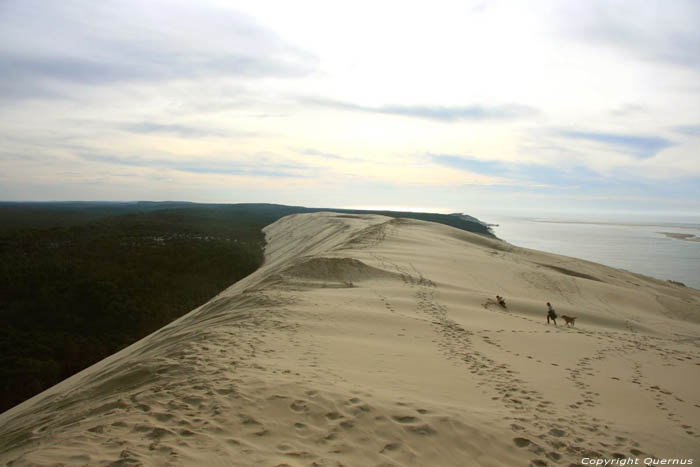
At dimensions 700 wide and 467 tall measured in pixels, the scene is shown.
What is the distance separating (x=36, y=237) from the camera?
3194 centimetres

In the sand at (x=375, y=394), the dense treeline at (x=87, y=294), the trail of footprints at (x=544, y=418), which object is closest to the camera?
the sand at (x=375, y=394)

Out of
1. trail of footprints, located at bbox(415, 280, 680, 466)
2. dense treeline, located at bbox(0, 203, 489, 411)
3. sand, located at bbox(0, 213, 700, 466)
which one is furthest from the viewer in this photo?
dense treeline, located at bbox(0, 203, 489, 411)

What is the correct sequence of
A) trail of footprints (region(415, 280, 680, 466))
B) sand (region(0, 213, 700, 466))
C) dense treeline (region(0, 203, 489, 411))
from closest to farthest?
sand (region(0, 213, 700, 466)), trail of footprints (region(415, 280, 680, 466)), dense treeline (region(0, 203, 489, 411))

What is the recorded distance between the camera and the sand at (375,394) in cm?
334

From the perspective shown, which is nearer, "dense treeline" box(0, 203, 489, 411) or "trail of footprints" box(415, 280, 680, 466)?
"trail of footprints" box(415, 280, 680, 466)

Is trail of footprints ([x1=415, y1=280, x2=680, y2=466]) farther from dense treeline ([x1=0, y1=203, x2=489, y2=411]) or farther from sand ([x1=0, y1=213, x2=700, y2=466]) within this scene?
dense treeline ([x1=0, y1=203, x2=489, y2=411])

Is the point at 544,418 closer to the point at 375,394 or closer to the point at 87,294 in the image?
the point at 375,394

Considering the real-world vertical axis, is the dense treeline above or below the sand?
below

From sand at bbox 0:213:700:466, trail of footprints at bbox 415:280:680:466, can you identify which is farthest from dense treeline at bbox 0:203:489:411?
trail of footprints at bbox 415:280:680:466

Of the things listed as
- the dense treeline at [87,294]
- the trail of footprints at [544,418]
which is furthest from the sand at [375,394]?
the dense treeline at [87,294]

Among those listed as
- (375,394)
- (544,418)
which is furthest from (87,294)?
(544,418)

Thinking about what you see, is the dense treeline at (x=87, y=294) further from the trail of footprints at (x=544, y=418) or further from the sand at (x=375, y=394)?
the trail of footprints at (x=544, y=418)

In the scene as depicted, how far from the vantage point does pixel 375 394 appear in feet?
14.1

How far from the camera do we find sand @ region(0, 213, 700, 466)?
132 inches
